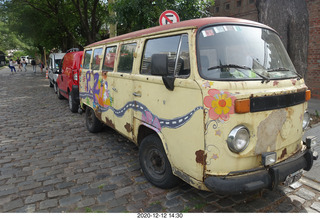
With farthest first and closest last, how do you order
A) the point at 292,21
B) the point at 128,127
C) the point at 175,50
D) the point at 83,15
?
1. the point at 83,15
2. the point at 292,21
3. the point at 128,127
4. the point at 175,50

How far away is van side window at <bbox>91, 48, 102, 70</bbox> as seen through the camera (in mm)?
5423

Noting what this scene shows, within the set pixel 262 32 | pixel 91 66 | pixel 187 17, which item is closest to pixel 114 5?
pixel 187 17

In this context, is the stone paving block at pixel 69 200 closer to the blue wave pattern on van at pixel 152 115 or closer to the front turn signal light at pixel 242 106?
the blue wave pattern on van at pixel 152 115

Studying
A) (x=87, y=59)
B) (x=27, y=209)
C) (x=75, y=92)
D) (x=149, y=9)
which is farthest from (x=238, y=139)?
(x=149, y=9)

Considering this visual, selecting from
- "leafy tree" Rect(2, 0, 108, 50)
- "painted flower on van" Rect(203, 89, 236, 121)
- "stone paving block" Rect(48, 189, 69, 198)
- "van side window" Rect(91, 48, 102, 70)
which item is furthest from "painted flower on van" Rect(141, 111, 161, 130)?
"leafy tree" Rect(2, 0, 108, 50)

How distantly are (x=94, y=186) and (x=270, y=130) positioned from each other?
2560 mm

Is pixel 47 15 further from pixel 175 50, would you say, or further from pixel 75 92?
pixel 175 50

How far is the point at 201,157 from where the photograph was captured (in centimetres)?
265

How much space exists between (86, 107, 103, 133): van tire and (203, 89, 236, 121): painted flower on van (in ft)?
13.3

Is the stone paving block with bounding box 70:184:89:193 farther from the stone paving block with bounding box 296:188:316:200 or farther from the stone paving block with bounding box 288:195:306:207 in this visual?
the stone paving block with bounding box 296:188:316:200

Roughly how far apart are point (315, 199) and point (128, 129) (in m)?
2.85

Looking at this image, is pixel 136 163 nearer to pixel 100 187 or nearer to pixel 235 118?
pixel 100 187

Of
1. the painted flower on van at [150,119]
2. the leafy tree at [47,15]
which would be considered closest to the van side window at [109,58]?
the painted flower on van at [150,119]

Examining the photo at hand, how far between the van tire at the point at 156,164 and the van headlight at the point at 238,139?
3.42ft
